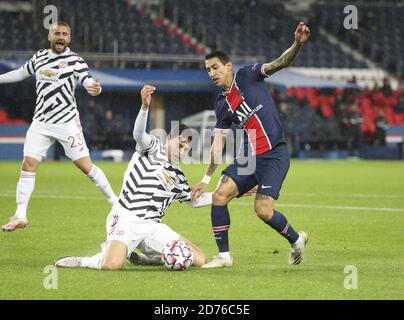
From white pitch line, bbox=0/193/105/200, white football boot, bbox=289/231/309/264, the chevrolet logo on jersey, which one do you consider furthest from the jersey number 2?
white pitch line, bbox=0/193/105/200

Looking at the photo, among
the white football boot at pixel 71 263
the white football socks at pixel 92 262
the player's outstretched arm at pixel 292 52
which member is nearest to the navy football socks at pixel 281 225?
the player's outstretched arm at pixel 292 52

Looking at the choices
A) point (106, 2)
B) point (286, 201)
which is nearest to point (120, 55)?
point (106, 2)

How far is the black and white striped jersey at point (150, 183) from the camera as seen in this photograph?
10586 mm

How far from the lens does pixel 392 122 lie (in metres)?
41.7

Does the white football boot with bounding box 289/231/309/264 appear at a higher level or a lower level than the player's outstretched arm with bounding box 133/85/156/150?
lower

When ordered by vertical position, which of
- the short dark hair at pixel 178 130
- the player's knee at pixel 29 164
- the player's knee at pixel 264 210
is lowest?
the player's knee at pixel 29 164

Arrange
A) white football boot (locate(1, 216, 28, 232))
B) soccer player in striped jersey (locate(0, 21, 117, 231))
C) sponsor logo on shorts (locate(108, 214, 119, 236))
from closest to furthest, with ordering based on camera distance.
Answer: sponsor logo on shorts (locate(108, 214, 119, 236)) < white football boot (locate(1, 216, 28, 232)) < soccer player in striped jersey (locate(0, 21, 117, 231))

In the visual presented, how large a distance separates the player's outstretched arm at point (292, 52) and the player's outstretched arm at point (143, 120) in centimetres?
126

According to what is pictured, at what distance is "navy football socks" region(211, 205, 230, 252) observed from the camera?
1068cm

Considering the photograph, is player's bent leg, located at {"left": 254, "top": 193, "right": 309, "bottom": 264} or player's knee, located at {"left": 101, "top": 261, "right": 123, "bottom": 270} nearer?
player's knee, located at {"left": 101, "top": 261, "right": 123, "bottom": 270}

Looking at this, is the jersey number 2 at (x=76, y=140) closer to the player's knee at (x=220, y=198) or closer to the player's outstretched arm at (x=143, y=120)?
the player's outstretched arm at (x=143, y=120)

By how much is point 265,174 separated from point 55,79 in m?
3.82

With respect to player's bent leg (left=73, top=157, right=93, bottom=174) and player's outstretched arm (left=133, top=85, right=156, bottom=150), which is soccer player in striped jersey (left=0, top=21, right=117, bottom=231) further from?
player's outstretched arm (left=133, top=85, right=156, bottom=150)
